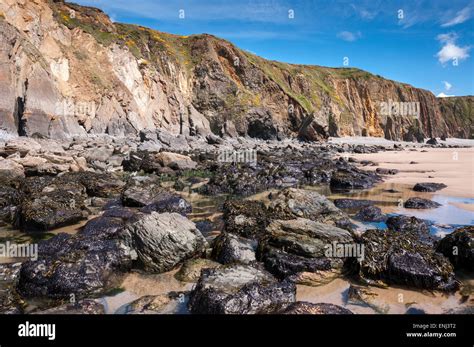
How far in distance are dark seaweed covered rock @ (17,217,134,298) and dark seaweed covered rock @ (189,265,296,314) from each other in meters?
1.78

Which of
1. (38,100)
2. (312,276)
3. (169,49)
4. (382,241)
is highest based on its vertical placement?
(169,49)

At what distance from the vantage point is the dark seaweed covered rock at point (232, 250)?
22.3 feet

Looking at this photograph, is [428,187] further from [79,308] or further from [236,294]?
[79,308]

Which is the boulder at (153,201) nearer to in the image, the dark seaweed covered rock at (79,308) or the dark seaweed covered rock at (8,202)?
the dark seaweed covered rock at (8,202)

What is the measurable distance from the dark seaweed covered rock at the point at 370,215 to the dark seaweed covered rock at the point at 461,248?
3295 mm

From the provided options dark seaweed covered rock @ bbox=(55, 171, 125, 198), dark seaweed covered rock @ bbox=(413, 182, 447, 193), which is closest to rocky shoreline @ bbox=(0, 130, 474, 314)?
dark seaweed covered rock @ bbox=(55, 171, 125, 198)

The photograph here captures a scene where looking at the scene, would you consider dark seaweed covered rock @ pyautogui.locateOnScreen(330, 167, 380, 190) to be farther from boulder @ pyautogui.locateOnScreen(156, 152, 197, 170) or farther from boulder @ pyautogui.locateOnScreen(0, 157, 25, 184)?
boulder @ pyautogui.locateOnScreen(0, 157, 25, 184)

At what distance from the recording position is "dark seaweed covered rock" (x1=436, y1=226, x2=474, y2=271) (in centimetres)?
636

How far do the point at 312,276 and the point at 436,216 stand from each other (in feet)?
21.4

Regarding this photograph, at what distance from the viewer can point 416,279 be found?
5781 mm

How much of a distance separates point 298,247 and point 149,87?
48495 millimetres

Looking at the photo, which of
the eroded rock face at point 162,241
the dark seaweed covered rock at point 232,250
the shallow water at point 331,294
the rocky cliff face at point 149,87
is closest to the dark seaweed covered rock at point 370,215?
the shallow water at point 331,294

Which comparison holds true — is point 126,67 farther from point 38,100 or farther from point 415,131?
point 415,131
